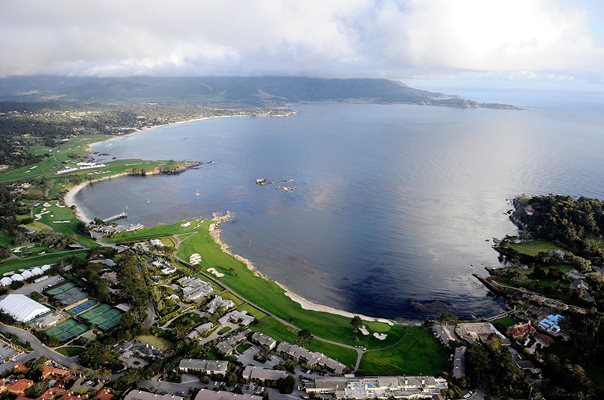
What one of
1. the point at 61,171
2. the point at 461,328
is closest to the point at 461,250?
the point at 461,328

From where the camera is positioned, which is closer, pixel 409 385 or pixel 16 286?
pixel 409 385

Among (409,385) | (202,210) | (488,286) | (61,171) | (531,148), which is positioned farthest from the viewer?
(531,148)

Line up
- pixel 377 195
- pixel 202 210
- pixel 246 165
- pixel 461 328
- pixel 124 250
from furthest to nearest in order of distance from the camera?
pixel 246 165 < pixel 377 195 < pixel 202 210 < pixel 124 250 < pixel 461 328

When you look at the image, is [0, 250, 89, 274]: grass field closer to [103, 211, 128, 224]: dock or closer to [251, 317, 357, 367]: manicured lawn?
[103, 211, 128, 224]: dock

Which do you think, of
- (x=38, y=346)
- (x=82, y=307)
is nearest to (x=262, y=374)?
(x=38, y=346)

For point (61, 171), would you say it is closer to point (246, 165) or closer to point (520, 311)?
point (246, 165)

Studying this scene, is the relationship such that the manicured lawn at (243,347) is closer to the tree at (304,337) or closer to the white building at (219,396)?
the tree at (304,337)

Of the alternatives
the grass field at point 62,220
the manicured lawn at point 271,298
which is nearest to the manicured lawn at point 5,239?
the grass field at point 62,220
